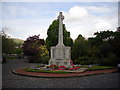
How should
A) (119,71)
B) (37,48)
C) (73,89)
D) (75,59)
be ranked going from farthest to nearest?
(37,48) < (75,59) < (119,71) < (73,89)

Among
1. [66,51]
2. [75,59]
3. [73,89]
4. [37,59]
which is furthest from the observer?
[37,59]

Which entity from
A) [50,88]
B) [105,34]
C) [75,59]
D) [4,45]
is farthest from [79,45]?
[50,88]

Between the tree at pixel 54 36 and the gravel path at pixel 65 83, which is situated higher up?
the tree at pixel 54 36

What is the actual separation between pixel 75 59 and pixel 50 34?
1171cm

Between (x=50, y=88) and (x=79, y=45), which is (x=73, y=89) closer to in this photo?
(x=50, y=88)

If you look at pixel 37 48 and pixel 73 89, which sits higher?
pixel 37 48

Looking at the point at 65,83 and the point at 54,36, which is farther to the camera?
the point at 54,36

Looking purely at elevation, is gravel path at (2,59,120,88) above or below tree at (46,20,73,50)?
below

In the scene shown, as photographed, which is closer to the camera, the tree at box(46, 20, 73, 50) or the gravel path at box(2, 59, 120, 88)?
the gravel path at box(2, 59, 120, 88)

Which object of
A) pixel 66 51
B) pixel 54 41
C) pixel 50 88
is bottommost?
pixel 50 88

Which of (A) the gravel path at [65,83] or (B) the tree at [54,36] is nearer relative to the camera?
(A) the gravel path at [65,83]

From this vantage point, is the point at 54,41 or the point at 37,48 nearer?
the point at 54,41

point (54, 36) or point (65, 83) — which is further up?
point (54, 36)

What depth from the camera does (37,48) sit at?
43.0 meters
